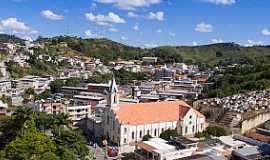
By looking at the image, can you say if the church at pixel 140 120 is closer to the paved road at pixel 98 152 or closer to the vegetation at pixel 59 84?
the paved road at pixel 98 152

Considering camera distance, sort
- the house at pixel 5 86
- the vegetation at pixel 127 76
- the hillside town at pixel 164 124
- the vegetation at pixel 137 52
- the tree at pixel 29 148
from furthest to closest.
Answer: the vegetation at pixel 137 52
the vegetation at pixel 127 76
the house at pixel 5 86
the hillside town at pixel 164 124
the tree at pixel 29 148

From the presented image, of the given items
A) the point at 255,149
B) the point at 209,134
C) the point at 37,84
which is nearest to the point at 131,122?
the point at 209,134

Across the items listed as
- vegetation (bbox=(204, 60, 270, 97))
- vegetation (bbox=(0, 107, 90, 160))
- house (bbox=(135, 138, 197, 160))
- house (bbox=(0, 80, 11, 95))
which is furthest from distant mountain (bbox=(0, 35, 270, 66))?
house (bbox=(135, 138, 197, 160))

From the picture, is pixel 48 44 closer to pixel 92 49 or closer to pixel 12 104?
pixel 92 49

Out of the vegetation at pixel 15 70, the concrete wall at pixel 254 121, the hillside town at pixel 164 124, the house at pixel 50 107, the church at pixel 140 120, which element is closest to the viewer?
the hillside town at pixel 164 124

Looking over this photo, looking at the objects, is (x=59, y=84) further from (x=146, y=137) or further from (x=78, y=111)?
(x=146, y=137)

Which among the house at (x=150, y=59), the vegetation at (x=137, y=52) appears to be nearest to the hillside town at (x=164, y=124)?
the house at (x=150, y=59)

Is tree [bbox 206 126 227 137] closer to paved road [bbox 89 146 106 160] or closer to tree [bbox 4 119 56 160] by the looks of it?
paved road [bbox 89 146 106 160]
